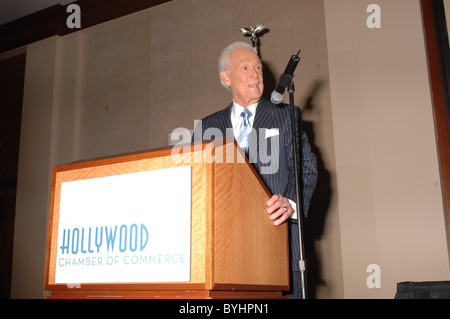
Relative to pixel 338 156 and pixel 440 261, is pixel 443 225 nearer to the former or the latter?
pixel 440 261

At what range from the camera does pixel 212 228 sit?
1039 mm

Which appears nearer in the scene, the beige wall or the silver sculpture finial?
the beige wall

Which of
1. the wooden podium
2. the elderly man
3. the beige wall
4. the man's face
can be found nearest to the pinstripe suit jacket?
the elderly man

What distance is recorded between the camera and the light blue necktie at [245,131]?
205 cm

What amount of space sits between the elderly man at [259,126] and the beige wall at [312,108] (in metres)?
0.95

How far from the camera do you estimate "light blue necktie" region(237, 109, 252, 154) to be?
6.73 feet

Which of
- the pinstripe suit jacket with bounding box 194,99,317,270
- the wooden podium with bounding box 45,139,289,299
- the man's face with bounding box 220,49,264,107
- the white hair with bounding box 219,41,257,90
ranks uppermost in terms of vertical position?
the white hair with bounding box 219,41,257,90

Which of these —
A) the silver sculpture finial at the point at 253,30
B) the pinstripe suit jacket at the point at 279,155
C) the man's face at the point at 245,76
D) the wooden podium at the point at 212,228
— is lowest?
the wooden podium at the point at 212,228

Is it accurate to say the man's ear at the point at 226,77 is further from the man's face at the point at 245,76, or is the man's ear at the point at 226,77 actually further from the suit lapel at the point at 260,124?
the suit lapel at the point at 260,124

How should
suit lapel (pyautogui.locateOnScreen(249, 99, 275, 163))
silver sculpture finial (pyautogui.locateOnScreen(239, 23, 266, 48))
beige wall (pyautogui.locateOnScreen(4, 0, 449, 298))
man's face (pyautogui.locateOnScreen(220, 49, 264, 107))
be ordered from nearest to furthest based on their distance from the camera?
suit lapel (pyautogui.locateOnScreen(249, 99, 275, 163)) < man's face (pyautogui.locateOnScreen(220, 49, 264, 107)) < beige wall (pyautogui.locateOnScreen(4, 0, 449, 298)) < silver sculpture finial (pyautogui.locateOnScreen(239, 23, 266, 48))

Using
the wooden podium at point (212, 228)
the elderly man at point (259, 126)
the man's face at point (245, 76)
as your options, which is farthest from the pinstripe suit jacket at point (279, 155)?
the wooden podium at point (212, 228)

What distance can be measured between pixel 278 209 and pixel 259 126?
0.73 m

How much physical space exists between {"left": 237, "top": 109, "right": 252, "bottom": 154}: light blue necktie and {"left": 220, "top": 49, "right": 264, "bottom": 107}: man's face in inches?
4.3

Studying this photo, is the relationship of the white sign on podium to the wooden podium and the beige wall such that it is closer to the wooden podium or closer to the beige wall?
the wooden podium
